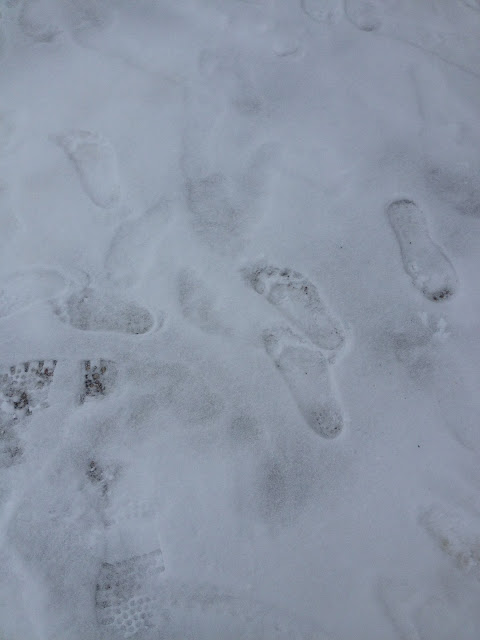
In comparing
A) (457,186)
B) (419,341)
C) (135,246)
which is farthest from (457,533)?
(135,246)

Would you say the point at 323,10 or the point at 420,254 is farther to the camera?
the point at 323,10

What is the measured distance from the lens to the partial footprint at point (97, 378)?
1156 millimetres

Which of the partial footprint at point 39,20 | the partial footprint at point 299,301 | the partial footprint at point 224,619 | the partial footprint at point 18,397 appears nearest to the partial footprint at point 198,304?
the partial footprint at point 299,301

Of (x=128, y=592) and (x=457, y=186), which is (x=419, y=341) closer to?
(x=457, y=186)

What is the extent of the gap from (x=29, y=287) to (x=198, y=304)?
40 cm

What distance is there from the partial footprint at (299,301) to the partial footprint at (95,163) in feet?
1.32

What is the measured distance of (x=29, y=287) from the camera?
1.25 meters

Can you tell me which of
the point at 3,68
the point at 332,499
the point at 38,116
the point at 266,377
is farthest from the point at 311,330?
the point at 3,68

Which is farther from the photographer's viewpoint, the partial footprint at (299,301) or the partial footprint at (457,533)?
the partial footprint at (299,301)

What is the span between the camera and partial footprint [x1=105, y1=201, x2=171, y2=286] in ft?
4.12

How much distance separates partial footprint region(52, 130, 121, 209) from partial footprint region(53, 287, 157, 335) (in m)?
0.24

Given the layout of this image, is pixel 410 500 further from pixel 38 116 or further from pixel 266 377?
pixel 38 116

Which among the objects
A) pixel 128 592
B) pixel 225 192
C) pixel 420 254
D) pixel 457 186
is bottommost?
pixel 128 592

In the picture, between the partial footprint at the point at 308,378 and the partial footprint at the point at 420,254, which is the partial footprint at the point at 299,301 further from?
the partial footprint at the point at 420,254
